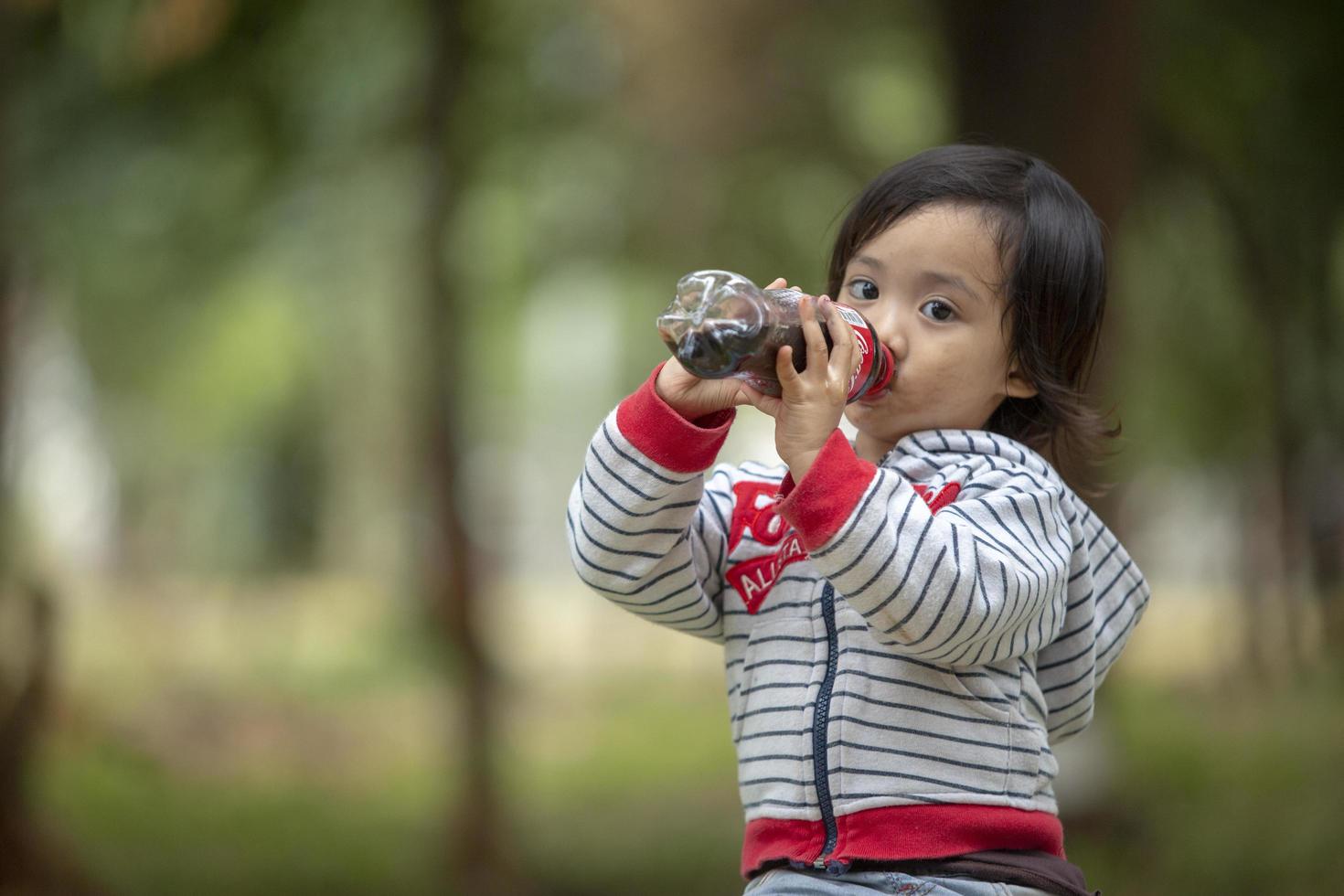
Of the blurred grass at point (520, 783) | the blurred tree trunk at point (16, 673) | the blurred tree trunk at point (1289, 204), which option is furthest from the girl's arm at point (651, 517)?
the blurred tree trunk at point (1289, 204)

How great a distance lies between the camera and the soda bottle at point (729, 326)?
4.42 feet

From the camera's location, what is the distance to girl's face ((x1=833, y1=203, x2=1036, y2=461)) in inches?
63.7

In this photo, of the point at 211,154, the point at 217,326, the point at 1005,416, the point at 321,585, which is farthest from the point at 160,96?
the point at 321,585

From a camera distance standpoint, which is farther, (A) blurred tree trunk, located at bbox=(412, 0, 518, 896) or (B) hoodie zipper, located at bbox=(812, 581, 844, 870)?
(A) blurred tree trunk, located at bbox=(412, 0, 518, 896)

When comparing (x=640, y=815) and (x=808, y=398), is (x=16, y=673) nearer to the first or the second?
(x=640, y=815)

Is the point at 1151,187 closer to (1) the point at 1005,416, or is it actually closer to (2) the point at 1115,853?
(2) the point at 1115,853

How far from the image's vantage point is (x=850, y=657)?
155 cm

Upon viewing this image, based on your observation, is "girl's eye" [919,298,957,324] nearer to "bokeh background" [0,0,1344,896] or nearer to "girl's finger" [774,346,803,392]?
"girl's finger" [774,346,803,392]

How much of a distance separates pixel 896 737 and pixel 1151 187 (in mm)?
6447

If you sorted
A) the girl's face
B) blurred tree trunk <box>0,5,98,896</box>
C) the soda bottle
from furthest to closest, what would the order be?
blurred tree trunk <box>0,5,98,896</box>
the girl's face
the soda bottle

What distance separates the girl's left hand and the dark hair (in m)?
0.31

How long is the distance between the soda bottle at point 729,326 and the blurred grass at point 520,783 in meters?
4.02

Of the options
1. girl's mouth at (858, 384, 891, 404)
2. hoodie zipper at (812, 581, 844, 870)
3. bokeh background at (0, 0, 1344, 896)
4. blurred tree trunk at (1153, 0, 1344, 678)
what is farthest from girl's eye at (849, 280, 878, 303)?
blurred tree trunk at (1153, 0, 1344, 678)

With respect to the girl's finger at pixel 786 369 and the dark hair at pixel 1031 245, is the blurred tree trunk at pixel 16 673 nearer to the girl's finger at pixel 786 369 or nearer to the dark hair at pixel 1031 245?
the dark hair at pixel 1031 245
